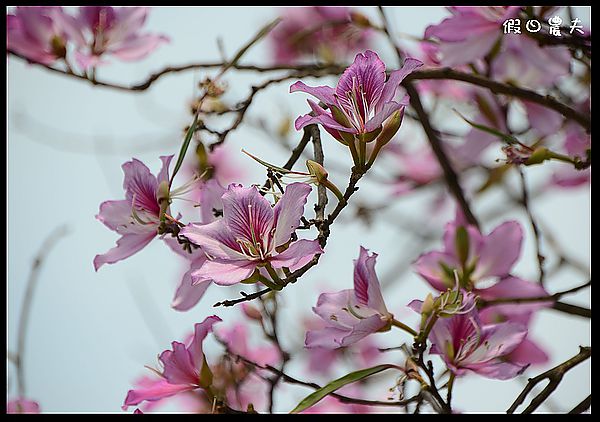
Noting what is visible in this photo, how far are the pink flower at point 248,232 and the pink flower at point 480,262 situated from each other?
0.34 m

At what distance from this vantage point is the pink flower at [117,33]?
1.18 meters

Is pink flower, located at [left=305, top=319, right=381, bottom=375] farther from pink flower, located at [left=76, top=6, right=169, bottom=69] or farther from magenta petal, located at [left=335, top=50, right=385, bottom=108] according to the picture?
magenta petal, located at [left=335, top=50, right=385, bottom=108]

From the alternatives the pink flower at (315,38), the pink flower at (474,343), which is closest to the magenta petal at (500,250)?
the pink flower at (474,343)

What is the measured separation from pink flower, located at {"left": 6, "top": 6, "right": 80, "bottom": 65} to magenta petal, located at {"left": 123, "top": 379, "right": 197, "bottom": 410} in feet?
1.77

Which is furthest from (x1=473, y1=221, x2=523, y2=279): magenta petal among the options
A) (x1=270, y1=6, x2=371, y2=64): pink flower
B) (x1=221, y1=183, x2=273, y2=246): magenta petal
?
(x1=270, y1=6, x2=371, y2=64): pink flower

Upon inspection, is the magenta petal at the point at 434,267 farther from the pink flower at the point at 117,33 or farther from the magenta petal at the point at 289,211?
the pink flower at the point at 117,33

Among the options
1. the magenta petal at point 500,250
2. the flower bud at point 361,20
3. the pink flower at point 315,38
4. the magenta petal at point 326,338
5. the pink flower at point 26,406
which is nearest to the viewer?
the magenta petal at point 326,338

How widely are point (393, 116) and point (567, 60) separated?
0.53 meters

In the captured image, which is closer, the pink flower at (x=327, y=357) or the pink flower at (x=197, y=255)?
the pink flower at (x=197, y=255)

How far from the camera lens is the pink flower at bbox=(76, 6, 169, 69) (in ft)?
3.86

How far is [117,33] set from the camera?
3.95ft

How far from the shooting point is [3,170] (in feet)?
3.95
